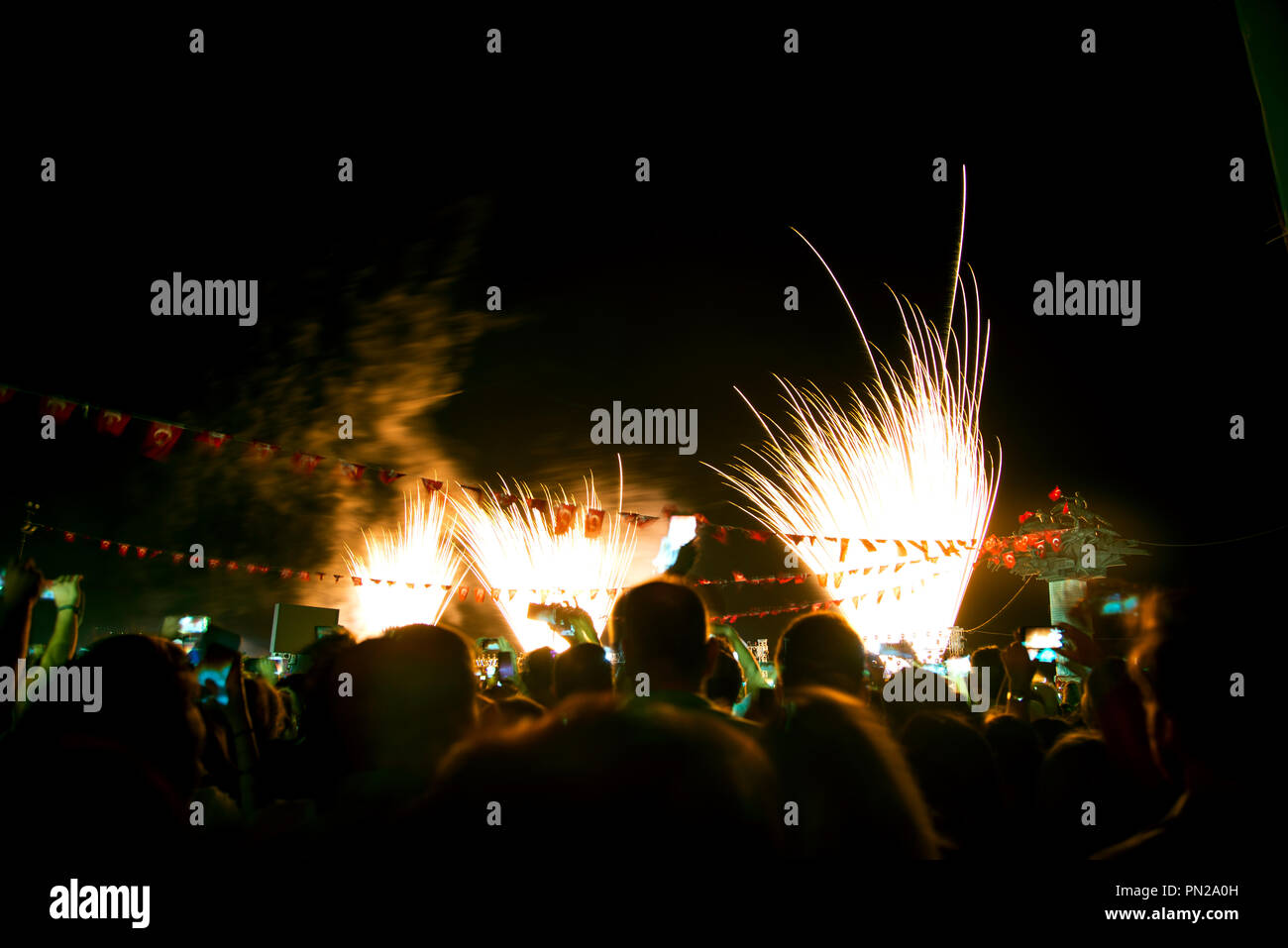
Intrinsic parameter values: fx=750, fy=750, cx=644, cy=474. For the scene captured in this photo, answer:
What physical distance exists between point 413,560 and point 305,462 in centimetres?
1182

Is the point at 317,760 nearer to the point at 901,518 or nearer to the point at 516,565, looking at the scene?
the point at 901,518

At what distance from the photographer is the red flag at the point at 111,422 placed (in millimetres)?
9414

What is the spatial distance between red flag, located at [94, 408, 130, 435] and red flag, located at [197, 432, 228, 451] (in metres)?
0.88

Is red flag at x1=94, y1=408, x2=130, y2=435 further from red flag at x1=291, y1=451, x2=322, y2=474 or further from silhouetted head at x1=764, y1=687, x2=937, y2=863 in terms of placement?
silhouetted head at x1=764, y1=687, x2=937, y2=863

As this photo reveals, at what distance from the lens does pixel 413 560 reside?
22766mm

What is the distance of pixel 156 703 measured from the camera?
2.66 meters

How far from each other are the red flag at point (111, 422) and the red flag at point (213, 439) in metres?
0.88

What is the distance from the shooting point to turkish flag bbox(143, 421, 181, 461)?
9.97m

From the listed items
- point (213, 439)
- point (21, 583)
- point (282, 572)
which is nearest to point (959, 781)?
point (21, 583)
